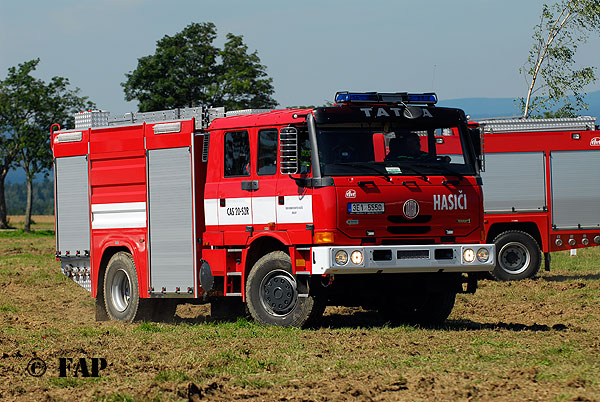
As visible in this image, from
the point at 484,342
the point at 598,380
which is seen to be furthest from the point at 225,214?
the point at 598,380

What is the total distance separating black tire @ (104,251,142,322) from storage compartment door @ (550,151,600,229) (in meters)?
10.4

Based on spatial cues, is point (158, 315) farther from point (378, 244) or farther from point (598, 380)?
point (598, 380)

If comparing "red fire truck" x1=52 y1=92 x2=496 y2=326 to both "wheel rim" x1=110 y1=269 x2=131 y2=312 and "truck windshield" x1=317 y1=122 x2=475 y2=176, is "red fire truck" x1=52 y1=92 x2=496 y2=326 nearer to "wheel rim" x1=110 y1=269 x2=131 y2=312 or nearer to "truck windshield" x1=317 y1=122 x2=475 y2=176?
"truck windshield" x1=317 y1=122 x2=475 y2=176

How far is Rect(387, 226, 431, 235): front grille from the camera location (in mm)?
12102

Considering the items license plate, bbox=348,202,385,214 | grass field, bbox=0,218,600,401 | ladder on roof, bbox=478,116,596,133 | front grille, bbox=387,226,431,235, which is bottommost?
grass field, bbox=0,218,600,401

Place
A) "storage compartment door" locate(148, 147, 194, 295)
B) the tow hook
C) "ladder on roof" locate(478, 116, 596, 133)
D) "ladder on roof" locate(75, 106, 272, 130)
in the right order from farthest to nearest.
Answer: "ladder on roof" locate(478, 116, 596, 133)
"storage compartment door" locate(148, 147, 194, 295)
"ladder on roof" locate(75, 106, 272, 130)
the tow hook

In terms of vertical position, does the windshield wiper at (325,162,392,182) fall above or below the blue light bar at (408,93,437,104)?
below

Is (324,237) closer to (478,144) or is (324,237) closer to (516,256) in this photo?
(478,144)

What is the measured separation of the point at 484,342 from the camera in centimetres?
1105

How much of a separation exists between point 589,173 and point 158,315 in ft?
36.3

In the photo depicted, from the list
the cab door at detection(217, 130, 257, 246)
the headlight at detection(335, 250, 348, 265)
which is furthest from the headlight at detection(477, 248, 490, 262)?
the cab door at detection(217, 130, 257, 246)

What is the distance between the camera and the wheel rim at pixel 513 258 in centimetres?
2206

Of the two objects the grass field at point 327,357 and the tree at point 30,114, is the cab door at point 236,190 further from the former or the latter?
the tree at point 30,114

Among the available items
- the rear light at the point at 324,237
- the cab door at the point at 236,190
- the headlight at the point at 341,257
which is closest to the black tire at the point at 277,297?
the cab door at the point at 236,190
